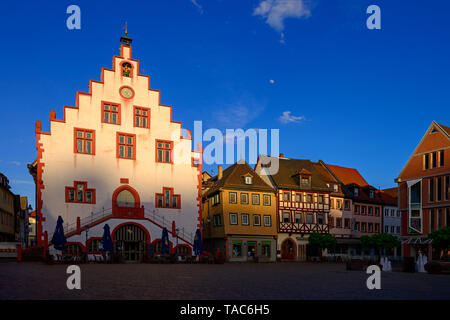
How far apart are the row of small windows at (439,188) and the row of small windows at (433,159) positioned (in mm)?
1272

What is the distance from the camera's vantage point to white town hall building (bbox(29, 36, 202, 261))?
3878 centimetres

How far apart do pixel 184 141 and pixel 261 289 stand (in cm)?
3094

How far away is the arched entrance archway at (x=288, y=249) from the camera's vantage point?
53.8 m

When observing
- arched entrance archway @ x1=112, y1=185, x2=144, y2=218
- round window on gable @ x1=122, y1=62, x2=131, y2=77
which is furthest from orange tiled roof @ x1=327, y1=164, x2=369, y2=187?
round window on gable @ x1=122, y1=62, x2=131, y2=77

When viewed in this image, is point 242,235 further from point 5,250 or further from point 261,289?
point 261,289

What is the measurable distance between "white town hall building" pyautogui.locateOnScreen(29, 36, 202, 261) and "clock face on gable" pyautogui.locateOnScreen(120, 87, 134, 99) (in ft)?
0.31

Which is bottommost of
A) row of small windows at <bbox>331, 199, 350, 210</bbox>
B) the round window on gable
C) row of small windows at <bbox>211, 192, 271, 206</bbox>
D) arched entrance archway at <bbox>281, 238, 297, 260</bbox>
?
arched entrance archway at <bbox>281, 238, 297, 260</bbox>

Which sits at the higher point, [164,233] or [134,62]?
[134,62]

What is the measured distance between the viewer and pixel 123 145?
139 feet

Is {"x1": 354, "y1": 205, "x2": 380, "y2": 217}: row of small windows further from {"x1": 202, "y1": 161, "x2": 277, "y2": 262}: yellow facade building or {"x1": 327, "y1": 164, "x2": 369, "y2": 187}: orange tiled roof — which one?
{"x1": 202, "y1": 161, "x2": 277, "y2": 262}: yellow facade building

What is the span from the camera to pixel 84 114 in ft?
135

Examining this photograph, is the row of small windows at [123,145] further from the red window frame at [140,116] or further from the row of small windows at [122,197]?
the row of small windows at [122,197]

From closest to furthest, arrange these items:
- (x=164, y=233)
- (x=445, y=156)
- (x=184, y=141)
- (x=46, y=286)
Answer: (x=46, y=286) → (x=164, y=233) → (x=445, y=156) → (x=184, y=141)
